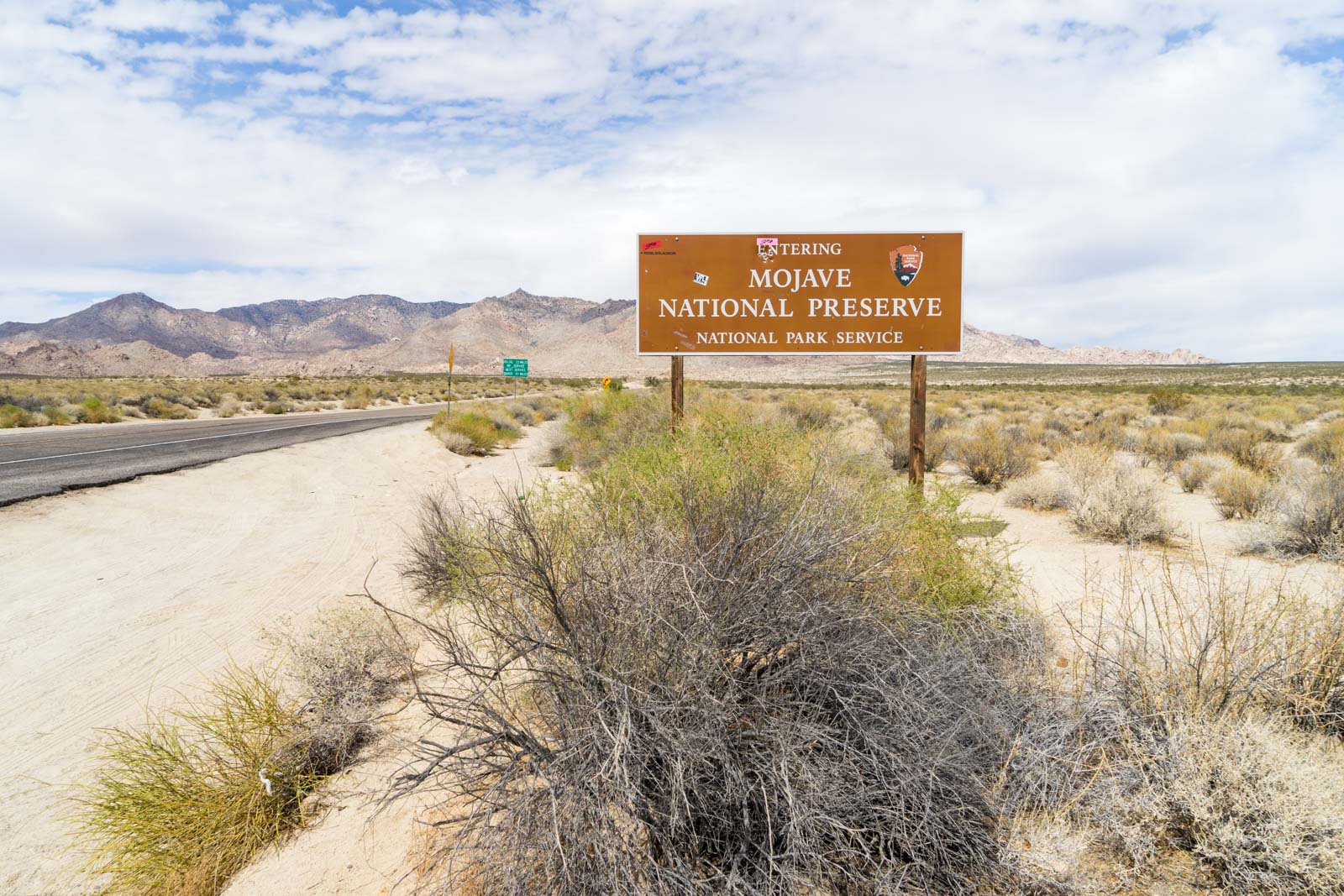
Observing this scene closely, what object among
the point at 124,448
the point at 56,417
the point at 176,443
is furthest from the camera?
the point at 56,417

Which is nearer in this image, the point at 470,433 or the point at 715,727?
the point at 715,727

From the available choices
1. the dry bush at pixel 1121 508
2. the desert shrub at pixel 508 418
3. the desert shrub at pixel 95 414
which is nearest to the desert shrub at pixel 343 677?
the dry bush at pixel 1121 508

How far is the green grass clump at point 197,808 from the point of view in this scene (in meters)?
3.31

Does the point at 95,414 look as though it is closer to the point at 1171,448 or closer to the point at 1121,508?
the point at 1121,508

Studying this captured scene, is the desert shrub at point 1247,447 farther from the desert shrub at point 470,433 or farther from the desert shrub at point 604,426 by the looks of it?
the desert shrub at point 470,433

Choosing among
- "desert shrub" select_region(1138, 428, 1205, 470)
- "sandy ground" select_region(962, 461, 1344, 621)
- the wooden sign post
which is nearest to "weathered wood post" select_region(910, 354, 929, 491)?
the wooden sign post

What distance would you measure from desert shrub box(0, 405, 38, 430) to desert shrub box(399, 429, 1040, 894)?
28.2m

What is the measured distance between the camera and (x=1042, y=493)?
10688mm

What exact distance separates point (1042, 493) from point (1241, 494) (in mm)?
2467

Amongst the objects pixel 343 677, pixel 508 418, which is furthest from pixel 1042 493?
pixel 508 418

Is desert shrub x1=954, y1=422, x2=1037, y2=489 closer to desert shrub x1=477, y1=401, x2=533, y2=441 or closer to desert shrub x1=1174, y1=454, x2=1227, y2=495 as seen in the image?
desert shrub x1=1174, y1=454, x2=1227, y2=495

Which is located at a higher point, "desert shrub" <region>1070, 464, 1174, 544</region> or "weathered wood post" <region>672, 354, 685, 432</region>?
"weathered wood post" <region>672, 354, 685, 432</region>

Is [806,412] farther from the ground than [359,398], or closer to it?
closer to it

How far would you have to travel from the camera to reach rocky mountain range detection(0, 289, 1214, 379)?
131125 mm
